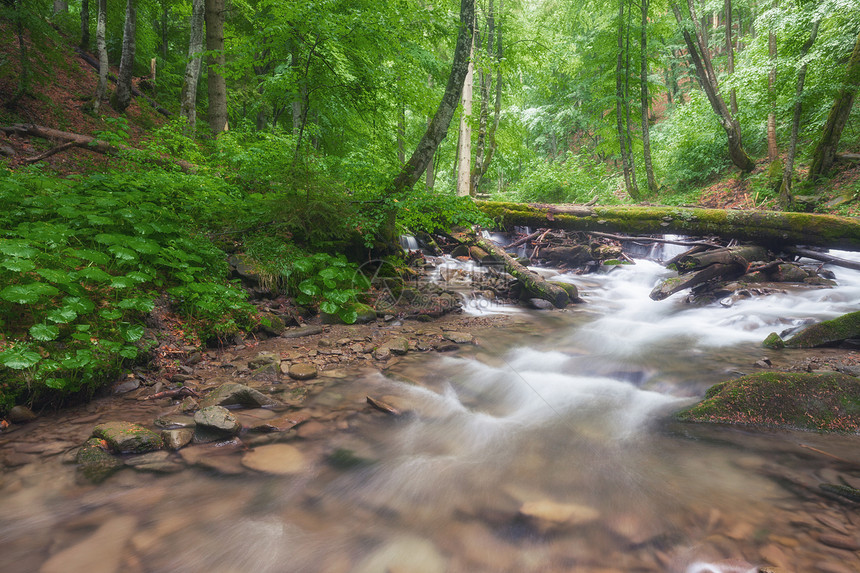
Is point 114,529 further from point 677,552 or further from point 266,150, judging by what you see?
point 266,150

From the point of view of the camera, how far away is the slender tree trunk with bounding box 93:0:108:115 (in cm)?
926

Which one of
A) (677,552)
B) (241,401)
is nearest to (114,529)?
(241,401)

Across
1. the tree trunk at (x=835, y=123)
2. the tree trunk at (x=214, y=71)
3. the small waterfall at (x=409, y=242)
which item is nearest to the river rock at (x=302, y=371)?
the small waterfall at (x=409, y=242)

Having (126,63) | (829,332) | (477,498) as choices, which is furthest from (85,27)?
(829,332)

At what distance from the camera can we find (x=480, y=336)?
535 centimetres

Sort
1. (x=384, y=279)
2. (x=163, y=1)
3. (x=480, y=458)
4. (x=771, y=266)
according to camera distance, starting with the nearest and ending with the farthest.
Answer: (x=480, y=458) < (x=384, y=279) < (x=771, y=266) < (x=163, y=1)

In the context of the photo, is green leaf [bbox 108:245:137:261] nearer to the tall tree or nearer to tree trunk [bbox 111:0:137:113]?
tree trunk [bbox 111:0:137:113]

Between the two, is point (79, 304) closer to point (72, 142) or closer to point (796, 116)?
point (72, 142)

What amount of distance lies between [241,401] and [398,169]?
4.34m

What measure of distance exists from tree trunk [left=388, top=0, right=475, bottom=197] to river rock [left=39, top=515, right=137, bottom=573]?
475 centimetres

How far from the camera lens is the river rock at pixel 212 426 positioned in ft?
8.58

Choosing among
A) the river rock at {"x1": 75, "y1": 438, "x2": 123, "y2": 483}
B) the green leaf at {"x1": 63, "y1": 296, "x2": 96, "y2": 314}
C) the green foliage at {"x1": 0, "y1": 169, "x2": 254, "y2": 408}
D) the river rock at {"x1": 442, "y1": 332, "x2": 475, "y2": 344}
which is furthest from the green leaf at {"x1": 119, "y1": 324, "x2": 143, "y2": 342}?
the river rock at {"x1": 442, "y1": 332, "x2": 475, "y2": 344}

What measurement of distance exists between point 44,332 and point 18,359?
0.71ft

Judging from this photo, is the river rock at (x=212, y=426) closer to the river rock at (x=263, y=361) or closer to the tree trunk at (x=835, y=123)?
the river rock at (x=263, y=361)
